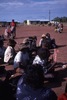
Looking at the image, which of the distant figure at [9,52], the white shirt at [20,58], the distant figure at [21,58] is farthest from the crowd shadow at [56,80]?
the distant figure at [9,52]

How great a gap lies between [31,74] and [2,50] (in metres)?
8.21

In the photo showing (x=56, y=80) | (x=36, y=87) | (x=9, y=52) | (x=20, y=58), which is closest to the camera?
(x=36, y=87)

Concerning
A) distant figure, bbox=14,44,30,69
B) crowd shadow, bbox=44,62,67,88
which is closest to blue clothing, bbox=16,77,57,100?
crowd shadow, bbox=44,62,67,88

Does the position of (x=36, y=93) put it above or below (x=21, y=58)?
above

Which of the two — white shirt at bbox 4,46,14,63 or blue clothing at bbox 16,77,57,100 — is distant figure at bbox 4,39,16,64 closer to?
white shirt at bbox 4,46,14,63

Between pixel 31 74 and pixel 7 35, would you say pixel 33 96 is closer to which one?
pixel 31 74

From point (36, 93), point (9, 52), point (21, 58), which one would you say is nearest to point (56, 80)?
point (21, 58)

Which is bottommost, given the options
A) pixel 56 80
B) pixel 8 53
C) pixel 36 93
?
pixel 56 80

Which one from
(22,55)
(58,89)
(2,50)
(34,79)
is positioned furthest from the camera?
(2,50)

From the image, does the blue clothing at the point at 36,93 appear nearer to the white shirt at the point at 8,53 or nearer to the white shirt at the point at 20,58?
the white shirt at the point at 20,58

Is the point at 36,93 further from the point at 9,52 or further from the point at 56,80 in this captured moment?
the point at 9,52

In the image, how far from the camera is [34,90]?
446cm

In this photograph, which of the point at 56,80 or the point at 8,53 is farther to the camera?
the point at 8,53

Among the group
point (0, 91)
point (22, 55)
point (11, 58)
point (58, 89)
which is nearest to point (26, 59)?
point (22, 55)
